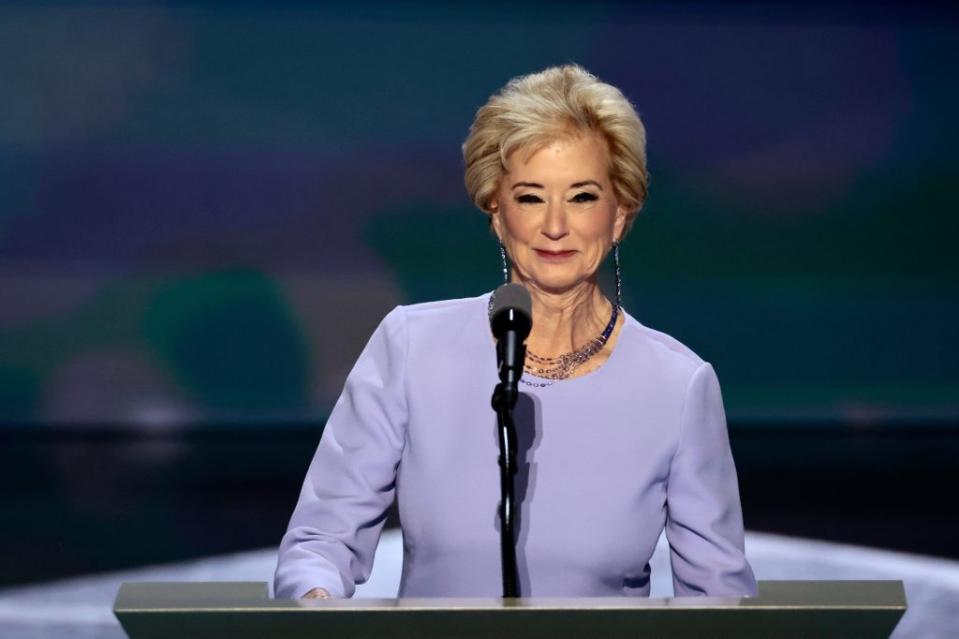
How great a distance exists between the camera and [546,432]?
2.06 meters

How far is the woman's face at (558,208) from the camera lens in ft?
6.49

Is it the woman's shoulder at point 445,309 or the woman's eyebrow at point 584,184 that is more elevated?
the woman's eyebrow at point 584,184

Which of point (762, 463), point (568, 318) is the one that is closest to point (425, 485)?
point (568, 318)

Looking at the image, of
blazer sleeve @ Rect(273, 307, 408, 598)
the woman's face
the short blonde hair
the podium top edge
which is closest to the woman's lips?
the woman's face

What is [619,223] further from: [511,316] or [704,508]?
[511,316]

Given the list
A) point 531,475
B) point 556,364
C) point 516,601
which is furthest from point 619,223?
point 516,601

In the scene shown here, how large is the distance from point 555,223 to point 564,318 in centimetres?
16

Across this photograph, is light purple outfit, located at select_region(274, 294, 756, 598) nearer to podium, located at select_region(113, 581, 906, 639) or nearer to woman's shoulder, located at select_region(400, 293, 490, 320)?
woman's shoulder, located at select_region(400, 293, 490, 320)

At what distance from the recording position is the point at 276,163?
278 inches

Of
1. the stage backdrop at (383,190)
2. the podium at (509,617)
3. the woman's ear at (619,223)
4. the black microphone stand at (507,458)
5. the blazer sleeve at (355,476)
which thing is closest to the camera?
the podium at (509,617)

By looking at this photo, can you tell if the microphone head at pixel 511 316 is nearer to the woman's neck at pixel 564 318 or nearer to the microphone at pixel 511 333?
the microphone at pixel 511 333

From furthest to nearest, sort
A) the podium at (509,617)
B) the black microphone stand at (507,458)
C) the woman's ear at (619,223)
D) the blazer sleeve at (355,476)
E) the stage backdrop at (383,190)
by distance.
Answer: the stage backdrop at (383,190) → the woman's ear at (619,223) → the blazer sleeve at (355,476) → the black microphone stand at (507,458) → the podium at (509,617)

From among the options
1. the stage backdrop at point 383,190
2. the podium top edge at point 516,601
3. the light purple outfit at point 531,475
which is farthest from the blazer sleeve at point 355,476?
the stage backdrop at point 383,190

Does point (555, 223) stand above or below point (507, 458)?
above
